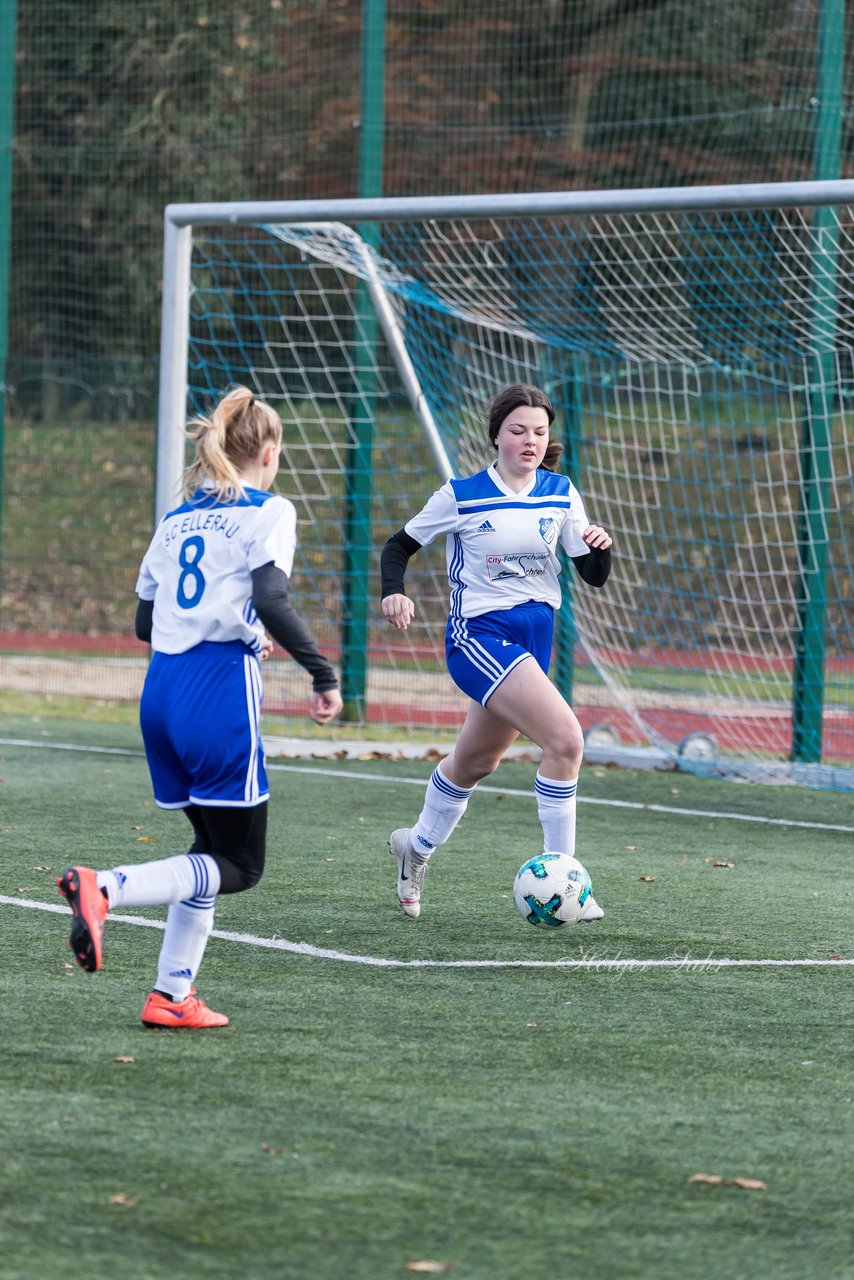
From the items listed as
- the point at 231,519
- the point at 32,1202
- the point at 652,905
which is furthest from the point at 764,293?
the point at 32,1202

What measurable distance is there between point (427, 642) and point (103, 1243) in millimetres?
14292

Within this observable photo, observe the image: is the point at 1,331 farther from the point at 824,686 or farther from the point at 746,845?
the point at 746,845

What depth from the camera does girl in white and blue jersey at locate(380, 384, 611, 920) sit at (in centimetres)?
604

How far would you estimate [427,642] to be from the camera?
17281 mm

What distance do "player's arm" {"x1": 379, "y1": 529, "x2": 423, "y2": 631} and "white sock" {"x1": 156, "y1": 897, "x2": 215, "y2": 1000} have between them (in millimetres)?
1632

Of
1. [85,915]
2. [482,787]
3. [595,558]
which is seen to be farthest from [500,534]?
[482,787]

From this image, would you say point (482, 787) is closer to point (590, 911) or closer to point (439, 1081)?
point (590, 911)

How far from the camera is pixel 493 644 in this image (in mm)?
6125

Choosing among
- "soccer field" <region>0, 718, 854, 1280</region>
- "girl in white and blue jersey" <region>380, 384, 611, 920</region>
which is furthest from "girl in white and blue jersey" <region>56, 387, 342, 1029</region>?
"girl in white and blue jersey" <region>380, 384, 611, 920</region>

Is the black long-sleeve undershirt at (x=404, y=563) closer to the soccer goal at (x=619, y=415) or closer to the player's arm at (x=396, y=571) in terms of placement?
the player's arm at (x=396, y=571)

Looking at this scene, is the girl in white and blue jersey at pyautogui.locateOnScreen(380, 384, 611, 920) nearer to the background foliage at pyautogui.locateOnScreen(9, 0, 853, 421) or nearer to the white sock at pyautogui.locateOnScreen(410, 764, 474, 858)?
the white sock at pyautogui.locateOnScreen(410, 764, 474, 858)

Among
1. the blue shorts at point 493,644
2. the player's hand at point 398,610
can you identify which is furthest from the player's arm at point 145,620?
the blue shorts at point 493,644

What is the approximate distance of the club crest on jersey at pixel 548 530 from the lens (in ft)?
20.2

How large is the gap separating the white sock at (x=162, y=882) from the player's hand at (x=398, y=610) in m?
1.58
